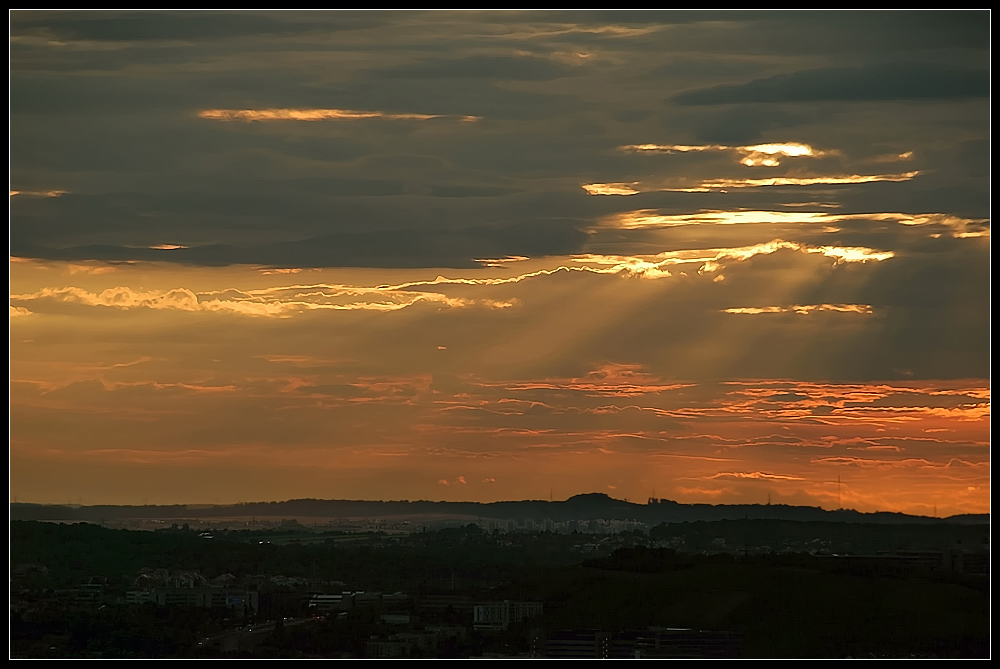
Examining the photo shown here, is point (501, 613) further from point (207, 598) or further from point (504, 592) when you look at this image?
point (207, 598)

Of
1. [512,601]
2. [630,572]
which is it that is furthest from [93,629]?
[630,572]

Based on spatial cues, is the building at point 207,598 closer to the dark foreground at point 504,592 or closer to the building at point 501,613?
the dark foreground at point 504,592

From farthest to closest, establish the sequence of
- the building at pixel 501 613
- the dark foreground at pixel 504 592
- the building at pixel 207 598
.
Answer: the building at pixel 207 598 < the building at pixel 501 613 < the dark foreground at pixel 504 592

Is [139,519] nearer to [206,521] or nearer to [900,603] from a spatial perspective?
[206,521]

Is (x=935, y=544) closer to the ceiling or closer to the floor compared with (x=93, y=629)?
closer to the ceiling

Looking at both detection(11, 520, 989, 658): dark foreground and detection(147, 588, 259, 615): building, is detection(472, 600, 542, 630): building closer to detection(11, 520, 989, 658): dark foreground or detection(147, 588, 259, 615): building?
detection(11, 520, 989, 658): dark foreground

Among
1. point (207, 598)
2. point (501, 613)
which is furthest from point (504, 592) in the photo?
point (207, 598)

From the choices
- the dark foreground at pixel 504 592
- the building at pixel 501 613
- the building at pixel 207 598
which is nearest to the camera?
the dark foreground at pixel 504 592

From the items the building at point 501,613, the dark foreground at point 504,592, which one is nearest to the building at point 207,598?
the dark foreground at point 504,592
